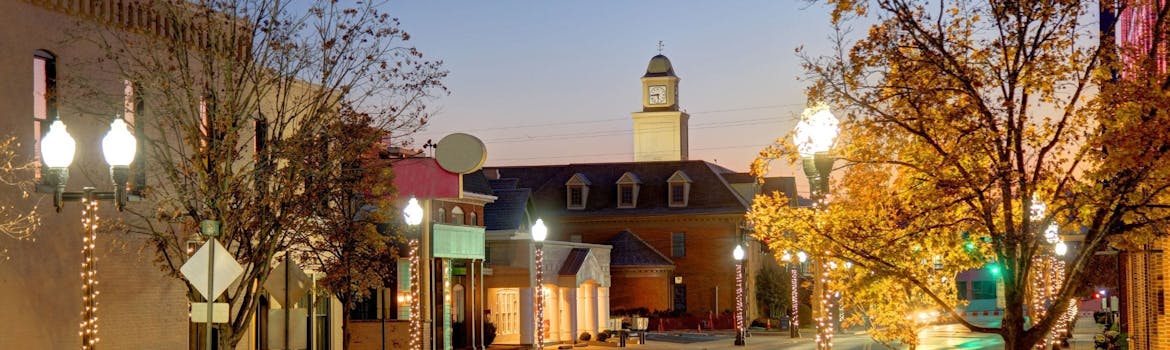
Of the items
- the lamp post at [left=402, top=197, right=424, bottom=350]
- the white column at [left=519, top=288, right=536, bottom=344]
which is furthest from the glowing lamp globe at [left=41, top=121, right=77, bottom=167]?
the white column at [left=519, top=288, right=536, bottom=344]

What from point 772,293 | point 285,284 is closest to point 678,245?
point 772,293

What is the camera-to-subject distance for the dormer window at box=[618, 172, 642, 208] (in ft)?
267

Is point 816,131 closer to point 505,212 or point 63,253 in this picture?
point 63,253

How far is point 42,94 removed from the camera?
2428cm

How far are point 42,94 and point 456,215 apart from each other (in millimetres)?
30374

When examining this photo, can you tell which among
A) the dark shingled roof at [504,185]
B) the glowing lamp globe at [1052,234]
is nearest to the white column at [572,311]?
the dark shingled roof at [504,185]

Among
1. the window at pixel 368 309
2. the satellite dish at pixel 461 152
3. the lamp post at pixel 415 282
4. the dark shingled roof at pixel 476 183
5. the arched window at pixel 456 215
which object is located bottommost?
the window at pixel 368 309

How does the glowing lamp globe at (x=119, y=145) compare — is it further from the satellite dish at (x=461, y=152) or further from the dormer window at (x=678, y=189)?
the dormer window at (x=678, y=189)

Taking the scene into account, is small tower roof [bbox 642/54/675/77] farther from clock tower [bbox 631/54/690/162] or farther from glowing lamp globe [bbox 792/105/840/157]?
glowing lamp globe [bbox 792/105/840/157]

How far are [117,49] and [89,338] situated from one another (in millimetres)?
5319

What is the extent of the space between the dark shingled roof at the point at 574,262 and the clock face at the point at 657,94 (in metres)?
47.2

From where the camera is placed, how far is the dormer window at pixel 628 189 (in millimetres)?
81375

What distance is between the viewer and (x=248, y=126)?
31.0 m

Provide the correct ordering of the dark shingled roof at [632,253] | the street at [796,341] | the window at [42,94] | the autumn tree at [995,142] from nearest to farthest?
the autumn tree at [995,142]
the window at [42,94]
the street at [796,341]
the dark shingled roof at [632,253]
